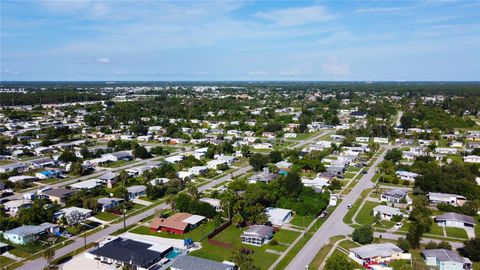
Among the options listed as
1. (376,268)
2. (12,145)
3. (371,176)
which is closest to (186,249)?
(376,268)

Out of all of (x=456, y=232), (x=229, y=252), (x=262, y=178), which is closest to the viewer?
(x=229, y=252)

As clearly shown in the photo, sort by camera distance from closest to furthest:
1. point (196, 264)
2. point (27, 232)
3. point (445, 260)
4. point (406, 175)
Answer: point (196, 264), point (445, 260), point (27, 232), point (406, 175)

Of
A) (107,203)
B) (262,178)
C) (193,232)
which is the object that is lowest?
(193,232)

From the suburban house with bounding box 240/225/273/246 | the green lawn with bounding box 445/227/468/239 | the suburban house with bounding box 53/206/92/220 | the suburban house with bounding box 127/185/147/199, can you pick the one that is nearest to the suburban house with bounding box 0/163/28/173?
the suburban house with bounding box 127/185/147/199

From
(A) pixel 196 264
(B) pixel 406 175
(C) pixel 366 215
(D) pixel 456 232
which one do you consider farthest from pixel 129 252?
(B) pixel 406 175

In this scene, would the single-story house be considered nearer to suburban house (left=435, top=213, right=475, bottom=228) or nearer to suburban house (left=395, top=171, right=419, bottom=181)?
suburban house (left=435, top=213, right=475, bottom=228)

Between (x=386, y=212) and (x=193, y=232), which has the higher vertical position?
(x=386, y=212)

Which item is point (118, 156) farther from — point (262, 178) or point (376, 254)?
point (376, 254)

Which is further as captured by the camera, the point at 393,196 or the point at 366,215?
the point at 393,196
